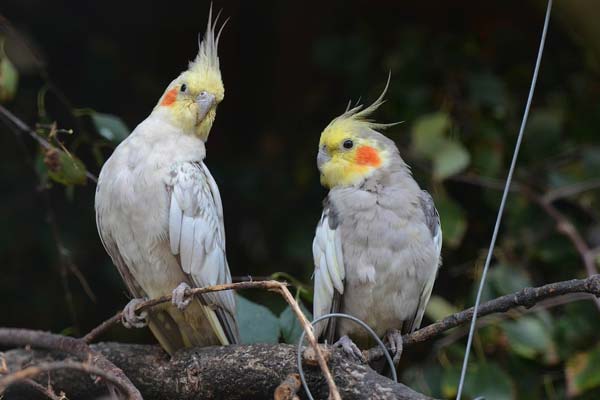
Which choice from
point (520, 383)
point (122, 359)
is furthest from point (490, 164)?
point (122, 359)

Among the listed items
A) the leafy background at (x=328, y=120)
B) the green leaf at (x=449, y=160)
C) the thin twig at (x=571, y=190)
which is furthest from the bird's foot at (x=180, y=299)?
the thin twig at (x=571, y=190)

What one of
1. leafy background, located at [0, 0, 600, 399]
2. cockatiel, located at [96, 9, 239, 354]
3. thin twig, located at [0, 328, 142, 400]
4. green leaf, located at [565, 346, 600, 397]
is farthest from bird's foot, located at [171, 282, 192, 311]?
green leaf, located at [565, 346, 600, 397]

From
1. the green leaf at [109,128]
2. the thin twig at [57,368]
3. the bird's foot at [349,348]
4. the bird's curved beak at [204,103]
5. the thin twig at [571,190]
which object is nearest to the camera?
the thin twig at [57,368]

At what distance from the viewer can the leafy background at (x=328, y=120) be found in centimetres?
329

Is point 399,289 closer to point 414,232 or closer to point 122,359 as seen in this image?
point 414,232

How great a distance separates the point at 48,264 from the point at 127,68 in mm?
1188

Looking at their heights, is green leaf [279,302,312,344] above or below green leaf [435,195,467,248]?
below

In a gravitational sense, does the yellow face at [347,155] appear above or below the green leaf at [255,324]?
above

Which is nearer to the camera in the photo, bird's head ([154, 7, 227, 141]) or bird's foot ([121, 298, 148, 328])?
bird's foot ([121, 298, 148, 328])

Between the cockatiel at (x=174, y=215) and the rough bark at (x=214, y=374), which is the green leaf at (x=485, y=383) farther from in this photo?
the rough bark at (x=214, y=374)

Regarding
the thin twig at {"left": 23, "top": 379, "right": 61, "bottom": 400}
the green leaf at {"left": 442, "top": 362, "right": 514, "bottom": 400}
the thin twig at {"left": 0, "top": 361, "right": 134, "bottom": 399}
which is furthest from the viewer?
the green leaf at {"left": 442, "top": 362, "right": 514, "bottom": 400}

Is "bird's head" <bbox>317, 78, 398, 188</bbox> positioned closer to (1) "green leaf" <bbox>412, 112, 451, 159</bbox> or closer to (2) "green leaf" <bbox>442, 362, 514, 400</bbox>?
(1) "green leaf" <bbox>412, 112, 451, 159</bbox>

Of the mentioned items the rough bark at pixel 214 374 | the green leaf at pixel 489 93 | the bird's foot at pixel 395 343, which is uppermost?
the green leaf at pixel 489 93

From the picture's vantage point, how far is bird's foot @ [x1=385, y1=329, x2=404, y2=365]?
2.44 meters
